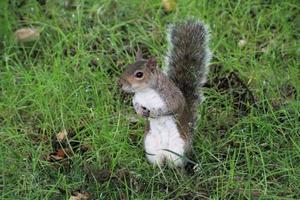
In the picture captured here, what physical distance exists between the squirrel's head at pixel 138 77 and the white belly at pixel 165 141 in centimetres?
16

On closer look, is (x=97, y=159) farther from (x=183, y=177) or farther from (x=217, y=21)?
(x=217, y=21)

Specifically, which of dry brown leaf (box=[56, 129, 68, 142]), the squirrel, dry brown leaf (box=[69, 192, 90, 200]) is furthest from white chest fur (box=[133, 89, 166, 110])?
dry brown leaf (box=[56, 129, 68, 142])

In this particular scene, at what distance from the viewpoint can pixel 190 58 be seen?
3105 millimetres

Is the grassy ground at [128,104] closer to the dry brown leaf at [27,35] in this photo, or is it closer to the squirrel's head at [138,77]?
the dry brown leaf at [27,35]

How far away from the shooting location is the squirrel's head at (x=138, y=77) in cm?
278

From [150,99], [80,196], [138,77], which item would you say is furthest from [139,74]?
[80,196]

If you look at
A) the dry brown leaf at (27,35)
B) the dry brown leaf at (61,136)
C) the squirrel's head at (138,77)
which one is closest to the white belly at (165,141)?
the squirrel's head at (138,77)

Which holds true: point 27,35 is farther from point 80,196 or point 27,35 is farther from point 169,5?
point 80,196

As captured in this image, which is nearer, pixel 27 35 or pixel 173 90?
pixel 173 90

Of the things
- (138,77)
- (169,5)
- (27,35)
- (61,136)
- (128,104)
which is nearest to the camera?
(138,77)

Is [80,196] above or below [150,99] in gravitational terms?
below

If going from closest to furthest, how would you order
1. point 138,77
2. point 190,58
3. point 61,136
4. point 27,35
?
point 138,77 < point 190,58 < point 61,136 < point 27,35

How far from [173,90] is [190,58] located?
0.27m

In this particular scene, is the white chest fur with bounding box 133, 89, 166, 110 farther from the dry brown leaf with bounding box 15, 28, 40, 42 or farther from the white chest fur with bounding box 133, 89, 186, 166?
the dry brown leaf with bounding box 15, 28, 40, 42
